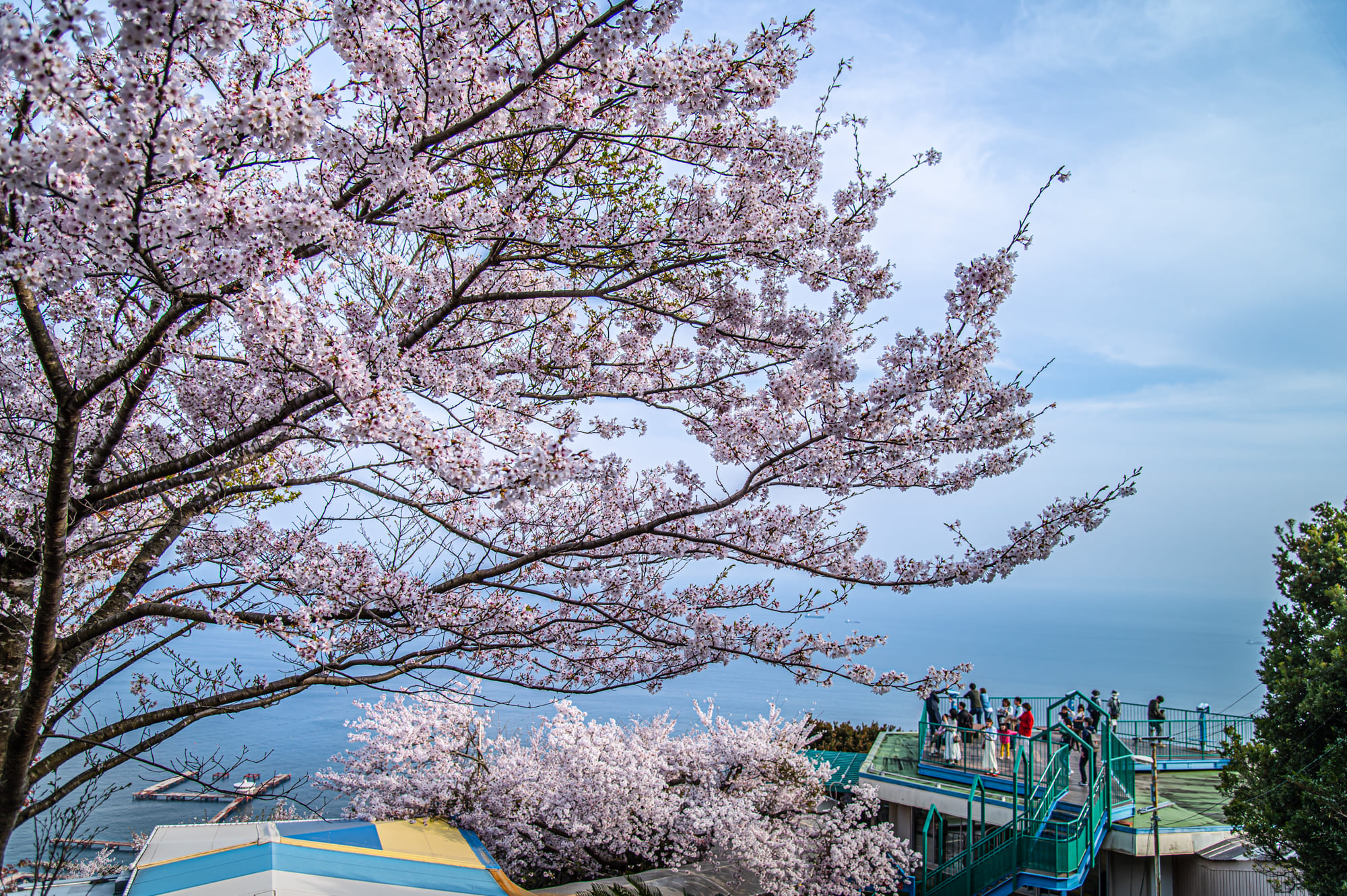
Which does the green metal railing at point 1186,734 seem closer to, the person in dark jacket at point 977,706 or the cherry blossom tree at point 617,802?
the person in dark jacket at point 977,706

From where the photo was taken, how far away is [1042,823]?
1073 centimetres

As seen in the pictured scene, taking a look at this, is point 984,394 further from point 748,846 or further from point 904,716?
point 904,716

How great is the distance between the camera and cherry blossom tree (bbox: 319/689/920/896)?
11.8m

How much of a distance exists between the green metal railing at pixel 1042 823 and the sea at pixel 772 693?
10.6ft

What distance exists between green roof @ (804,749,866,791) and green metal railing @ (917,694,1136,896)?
3152 mm

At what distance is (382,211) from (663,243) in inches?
66.5

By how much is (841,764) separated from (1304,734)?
358 inches

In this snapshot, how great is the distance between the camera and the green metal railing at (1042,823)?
1036 cm

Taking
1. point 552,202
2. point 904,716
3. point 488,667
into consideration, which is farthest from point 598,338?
point 904,716

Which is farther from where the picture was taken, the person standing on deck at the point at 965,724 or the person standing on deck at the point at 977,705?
the person standing on deck at the point at 977,705

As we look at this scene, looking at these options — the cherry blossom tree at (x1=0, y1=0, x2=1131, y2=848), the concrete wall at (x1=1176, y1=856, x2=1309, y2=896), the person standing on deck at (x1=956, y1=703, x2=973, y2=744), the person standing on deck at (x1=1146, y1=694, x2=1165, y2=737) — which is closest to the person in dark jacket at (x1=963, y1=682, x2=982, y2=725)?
the person standing on deck at (x1=956, y1=703, x2=973, y2=744)

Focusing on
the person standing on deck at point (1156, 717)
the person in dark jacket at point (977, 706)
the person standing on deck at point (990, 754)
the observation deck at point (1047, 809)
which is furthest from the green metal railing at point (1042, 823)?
the person standing on deck at point (1156, 717)

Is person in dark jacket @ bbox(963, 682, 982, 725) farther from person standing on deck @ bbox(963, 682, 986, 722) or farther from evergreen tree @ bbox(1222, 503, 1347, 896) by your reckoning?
evergreen tree @ bbox(1222, 503, 1347, 896)

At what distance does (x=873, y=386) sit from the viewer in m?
3.85
